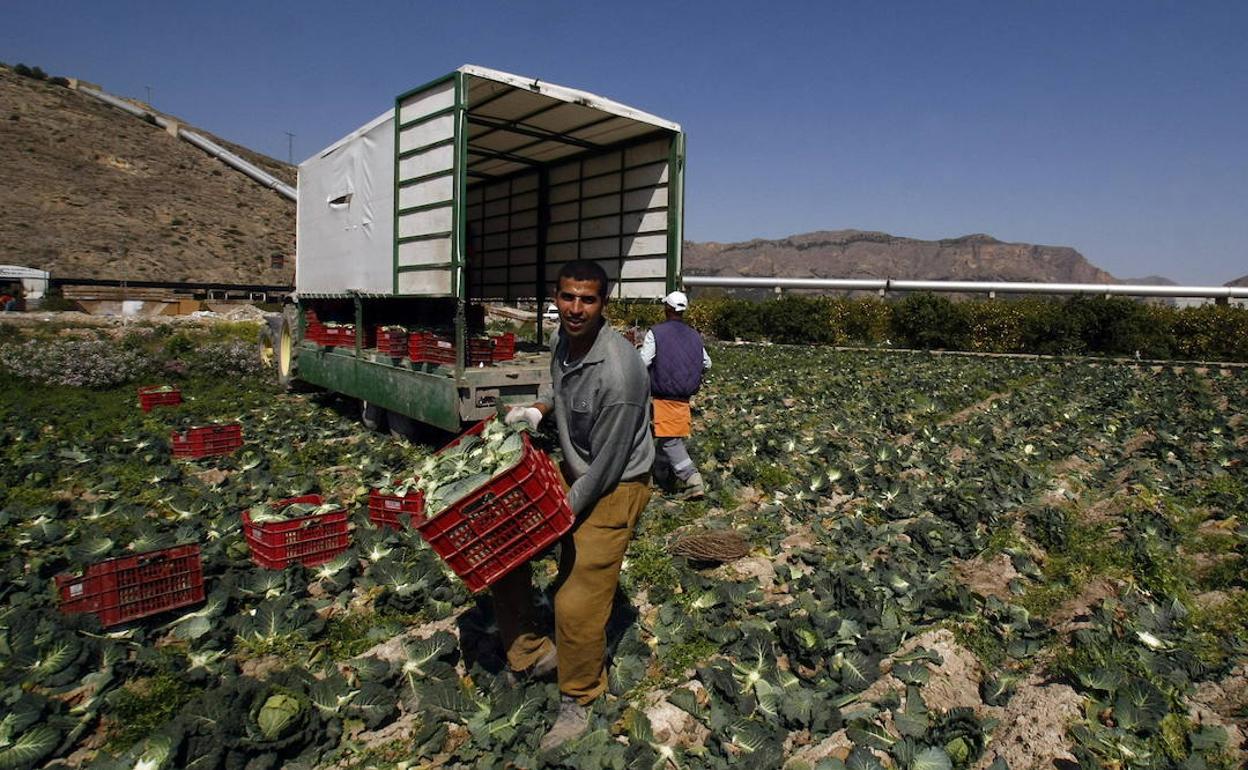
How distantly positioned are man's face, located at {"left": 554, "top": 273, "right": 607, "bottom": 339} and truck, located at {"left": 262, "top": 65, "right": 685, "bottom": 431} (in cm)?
255

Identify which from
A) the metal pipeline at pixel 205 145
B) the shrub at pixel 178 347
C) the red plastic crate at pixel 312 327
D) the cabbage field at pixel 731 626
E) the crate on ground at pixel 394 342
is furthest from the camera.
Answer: the metal pipeline at pixel 205 145

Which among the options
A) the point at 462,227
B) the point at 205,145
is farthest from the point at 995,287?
the point at 205,145

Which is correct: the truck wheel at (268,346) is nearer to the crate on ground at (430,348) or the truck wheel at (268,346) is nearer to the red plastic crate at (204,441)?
the red plastic crate at (204,441)

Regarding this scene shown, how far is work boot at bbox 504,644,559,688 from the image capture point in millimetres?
3816

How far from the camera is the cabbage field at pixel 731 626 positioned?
3.35 meters

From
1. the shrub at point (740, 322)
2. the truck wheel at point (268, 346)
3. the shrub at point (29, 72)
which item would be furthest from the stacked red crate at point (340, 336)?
the shrub at point (29, 72)

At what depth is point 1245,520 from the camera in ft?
19.2

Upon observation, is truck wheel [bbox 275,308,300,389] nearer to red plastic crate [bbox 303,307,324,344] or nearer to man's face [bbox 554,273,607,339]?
red plastic crate [bbox 303,307,324,344]

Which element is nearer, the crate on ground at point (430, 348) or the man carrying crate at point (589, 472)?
the man carrying crate at point (589, 472)

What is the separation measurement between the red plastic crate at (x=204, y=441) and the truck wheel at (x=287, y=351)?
13.2 ft

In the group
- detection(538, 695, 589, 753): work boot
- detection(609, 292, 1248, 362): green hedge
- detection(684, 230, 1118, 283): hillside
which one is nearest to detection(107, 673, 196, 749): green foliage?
detection(538, 695, 589, 753): work boot

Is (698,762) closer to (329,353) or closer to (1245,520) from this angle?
(1245,520)

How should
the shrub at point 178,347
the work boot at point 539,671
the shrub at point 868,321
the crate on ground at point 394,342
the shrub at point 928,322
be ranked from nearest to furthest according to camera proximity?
1. the work boot at point 539,671
2. the crate on ground at point 394,342
3. the shrub at point 178,347
4. the shrub at point 928,322
5. the shrub at point 868,321

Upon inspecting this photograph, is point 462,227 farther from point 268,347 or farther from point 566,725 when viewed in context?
point 268,347
